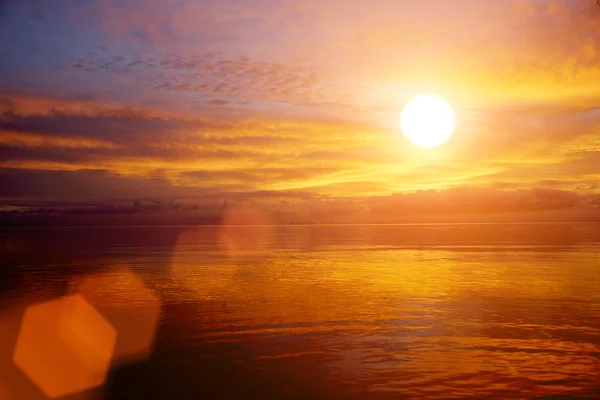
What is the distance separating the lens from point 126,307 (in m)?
31.0

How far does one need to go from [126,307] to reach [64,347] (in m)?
8.22

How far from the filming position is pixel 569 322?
82.6 feet

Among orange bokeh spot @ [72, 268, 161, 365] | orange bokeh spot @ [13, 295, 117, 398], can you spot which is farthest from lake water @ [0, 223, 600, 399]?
orange bokeh spot @ [13, 295, 117, 398]

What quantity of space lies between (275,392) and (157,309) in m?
15.0

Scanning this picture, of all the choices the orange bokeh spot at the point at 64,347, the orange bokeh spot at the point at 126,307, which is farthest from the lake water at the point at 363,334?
the orange bokeh spot at the point at 64,347

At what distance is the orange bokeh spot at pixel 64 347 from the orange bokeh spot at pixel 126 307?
20.6 inches

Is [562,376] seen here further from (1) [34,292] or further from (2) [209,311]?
(1) [34,292]

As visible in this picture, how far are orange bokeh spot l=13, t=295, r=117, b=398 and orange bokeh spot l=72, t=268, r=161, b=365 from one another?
20.6 inches

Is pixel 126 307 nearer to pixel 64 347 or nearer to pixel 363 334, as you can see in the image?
pixel 64 347

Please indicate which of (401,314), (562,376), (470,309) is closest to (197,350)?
(401,314)

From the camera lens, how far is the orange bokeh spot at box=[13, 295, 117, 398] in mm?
18519

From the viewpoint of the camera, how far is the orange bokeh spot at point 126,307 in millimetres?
22447

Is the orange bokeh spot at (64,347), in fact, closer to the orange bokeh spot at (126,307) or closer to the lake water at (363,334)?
the orange bokeh spot at (126,307)

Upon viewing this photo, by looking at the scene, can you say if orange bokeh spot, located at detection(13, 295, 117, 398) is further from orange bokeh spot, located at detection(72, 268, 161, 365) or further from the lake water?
the lake water
